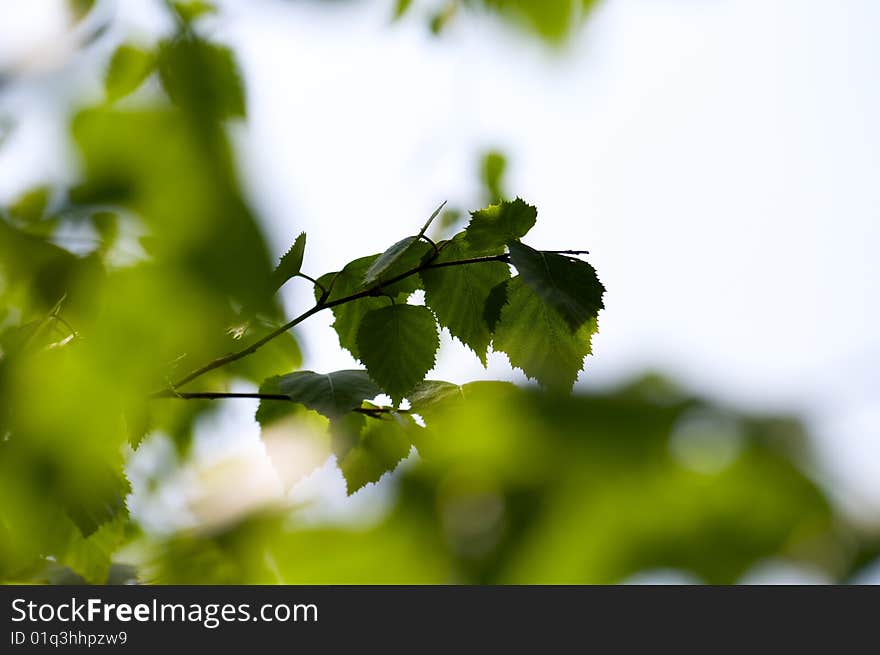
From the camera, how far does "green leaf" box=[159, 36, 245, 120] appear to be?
0.60 meters

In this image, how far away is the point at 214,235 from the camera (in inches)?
18.4

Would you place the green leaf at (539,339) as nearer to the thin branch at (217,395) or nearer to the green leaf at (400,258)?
the green leaf at (400,258)

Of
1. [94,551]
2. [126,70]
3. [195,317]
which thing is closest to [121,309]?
[195,317]

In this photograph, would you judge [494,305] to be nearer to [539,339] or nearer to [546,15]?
[539,339]

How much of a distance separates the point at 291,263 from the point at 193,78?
0.20 m

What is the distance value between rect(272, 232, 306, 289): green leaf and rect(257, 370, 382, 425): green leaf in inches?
3.5

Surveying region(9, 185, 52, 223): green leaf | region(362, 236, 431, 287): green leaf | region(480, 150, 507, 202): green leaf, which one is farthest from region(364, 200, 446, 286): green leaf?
region(480, 150, 507, 202): green leaf

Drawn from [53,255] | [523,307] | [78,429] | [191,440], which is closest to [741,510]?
[523,307]

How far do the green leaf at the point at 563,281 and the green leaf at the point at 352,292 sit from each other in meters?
0.12

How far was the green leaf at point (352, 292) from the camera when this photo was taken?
637 millimetres

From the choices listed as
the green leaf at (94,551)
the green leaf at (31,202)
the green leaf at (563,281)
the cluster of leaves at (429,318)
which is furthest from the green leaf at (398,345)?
the green leaf at (31,202)

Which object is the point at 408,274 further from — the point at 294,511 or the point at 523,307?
the point at 294,511

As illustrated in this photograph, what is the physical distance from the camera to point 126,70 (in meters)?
1.01

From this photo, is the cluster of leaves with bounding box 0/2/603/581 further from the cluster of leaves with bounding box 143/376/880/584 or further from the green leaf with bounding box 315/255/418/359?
the cluster of leaves with bounding box 143/376/880/584
